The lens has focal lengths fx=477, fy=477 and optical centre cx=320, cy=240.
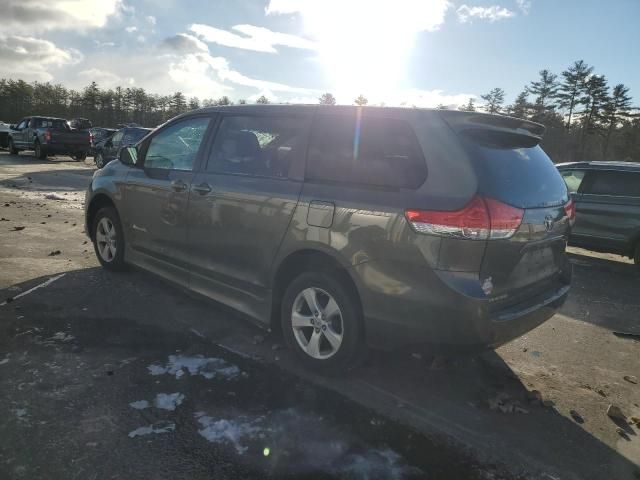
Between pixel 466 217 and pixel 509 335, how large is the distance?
846mm

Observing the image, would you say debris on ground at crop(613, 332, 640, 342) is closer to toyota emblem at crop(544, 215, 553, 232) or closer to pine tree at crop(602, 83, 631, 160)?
toyota emblem at crop(544, 215, 553, 232)

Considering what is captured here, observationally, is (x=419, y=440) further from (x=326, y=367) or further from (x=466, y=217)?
(x=466, y=217)

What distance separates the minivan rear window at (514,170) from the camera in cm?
283

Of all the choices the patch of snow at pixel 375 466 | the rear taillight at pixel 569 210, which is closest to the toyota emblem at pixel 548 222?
the rear taillight at pixel 569 210

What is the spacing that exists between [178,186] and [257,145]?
0.94 metres

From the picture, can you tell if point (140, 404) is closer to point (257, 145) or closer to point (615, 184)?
point (257, 145)

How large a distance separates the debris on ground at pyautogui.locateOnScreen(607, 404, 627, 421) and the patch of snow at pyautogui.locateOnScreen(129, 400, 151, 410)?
3.02m

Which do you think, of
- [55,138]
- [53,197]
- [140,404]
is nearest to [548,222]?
[140,404]

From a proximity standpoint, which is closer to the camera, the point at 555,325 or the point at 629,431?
the point at 629,431

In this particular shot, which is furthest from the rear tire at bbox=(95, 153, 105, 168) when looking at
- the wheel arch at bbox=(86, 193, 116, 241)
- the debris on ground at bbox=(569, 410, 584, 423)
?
the debris on ground at bbox=(569, 410, 584, 423)

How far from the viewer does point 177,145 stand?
462 centimetres

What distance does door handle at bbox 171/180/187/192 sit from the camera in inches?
169

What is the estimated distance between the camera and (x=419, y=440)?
2748 millimetres

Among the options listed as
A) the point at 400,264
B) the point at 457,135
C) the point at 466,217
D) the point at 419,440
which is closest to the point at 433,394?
the point at 419,440
